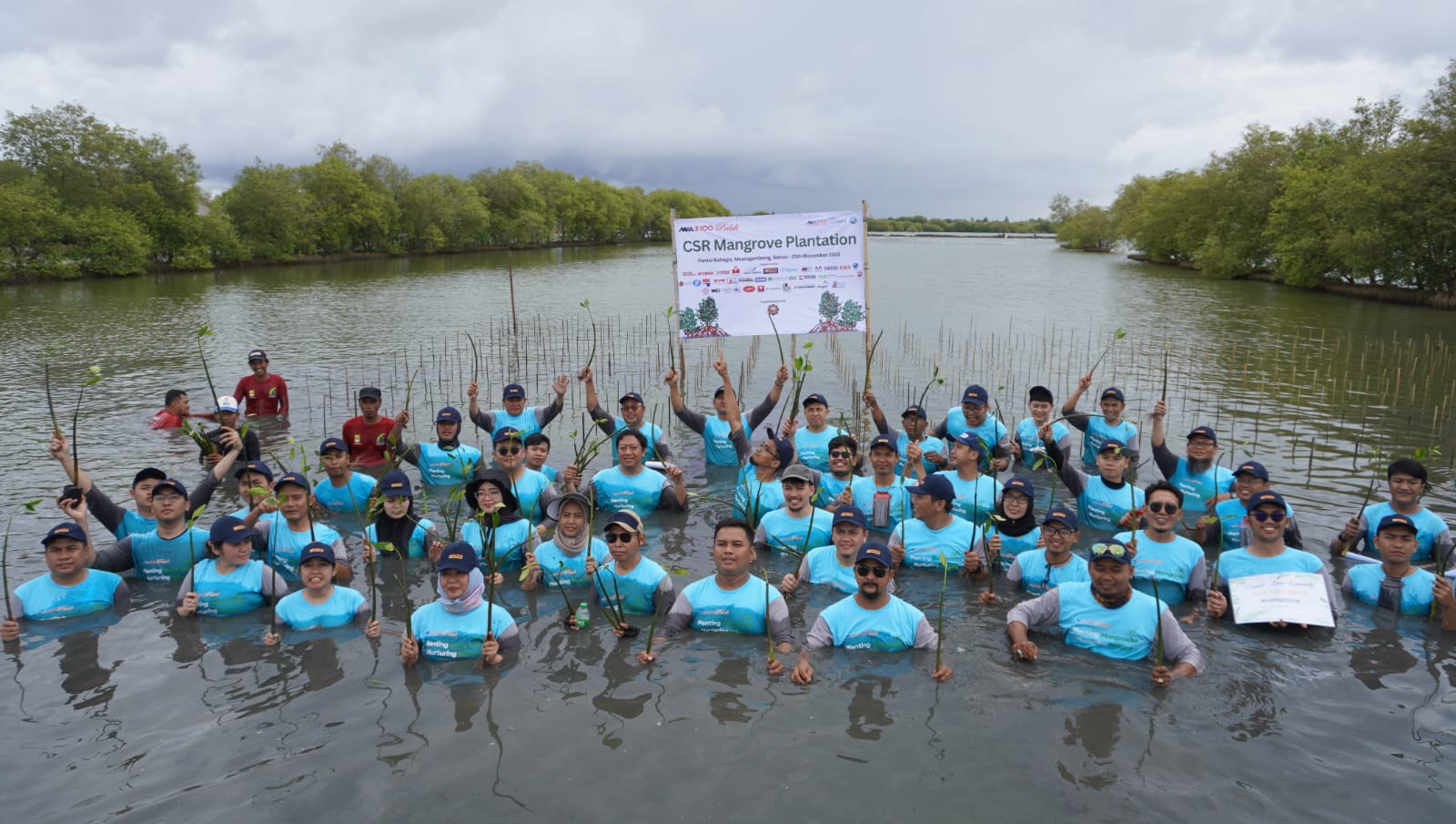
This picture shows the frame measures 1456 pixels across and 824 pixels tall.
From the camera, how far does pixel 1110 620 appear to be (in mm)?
8586

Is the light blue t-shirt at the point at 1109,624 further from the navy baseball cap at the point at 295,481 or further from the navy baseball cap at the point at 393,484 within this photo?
the navy baseball cap at the point at 295,481

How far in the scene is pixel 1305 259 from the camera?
53781 millimetres

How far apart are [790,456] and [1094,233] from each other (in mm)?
130598

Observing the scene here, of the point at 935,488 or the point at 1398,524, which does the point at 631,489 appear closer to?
the point at 935,488

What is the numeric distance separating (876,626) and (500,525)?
489 cm

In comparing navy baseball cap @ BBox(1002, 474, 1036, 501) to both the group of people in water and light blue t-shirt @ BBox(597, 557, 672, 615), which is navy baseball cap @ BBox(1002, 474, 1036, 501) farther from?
light blue t-shirt @ BBox(597, 557, 672, 615)

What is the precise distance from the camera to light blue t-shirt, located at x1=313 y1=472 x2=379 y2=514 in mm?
13031

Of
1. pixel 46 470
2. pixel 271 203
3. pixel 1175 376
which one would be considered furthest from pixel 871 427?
pixel 271 203

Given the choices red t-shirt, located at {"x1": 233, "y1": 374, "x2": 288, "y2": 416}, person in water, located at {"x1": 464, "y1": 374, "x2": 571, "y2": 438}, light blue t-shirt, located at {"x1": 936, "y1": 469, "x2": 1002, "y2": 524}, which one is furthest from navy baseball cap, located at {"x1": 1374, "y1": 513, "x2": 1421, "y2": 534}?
red t-shirt, located at {"x1": 233, "y1": 374, "x2": 288, "y2": 416}

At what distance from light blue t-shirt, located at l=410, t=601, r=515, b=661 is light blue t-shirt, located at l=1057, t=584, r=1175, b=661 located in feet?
18.7

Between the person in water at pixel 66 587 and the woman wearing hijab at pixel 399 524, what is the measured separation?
286 centimetres

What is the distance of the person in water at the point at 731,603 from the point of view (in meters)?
8.78

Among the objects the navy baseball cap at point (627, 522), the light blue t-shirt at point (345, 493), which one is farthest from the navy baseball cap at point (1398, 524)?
the light blue t-shirt at point (345, 493)

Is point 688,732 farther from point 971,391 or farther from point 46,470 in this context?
point 46,470
